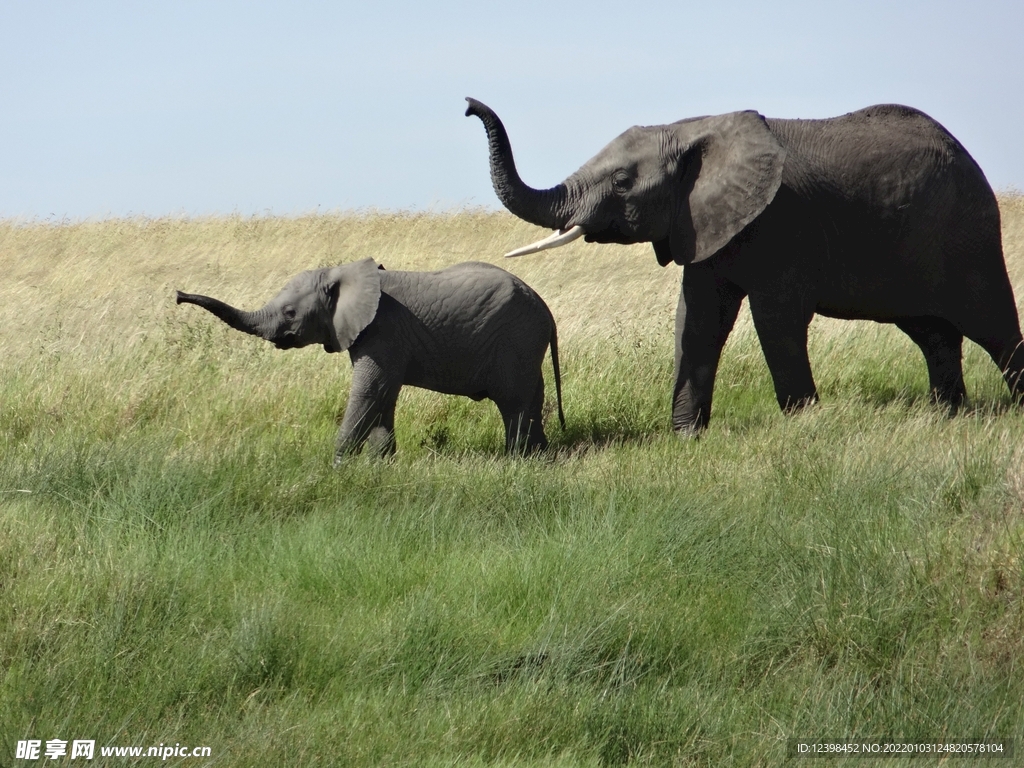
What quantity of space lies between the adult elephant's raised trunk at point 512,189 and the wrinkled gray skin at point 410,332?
45cm

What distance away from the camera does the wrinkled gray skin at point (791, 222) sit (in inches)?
312

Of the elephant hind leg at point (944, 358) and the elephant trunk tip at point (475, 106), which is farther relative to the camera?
the elephant hind leg at point (944, 358)

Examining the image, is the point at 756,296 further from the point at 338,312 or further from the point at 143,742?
the point at 143,742

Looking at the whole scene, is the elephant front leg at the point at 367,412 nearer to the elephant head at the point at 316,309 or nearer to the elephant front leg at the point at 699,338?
the elephant head at the point at 316,309

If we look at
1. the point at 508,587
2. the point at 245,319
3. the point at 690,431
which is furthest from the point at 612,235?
the point at 508,587

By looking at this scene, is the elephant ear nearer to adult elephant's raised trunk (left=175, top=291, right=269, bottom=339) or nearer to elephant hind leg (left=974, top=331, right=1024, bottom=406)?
elephant hind leg (left=974, top=331, right=1024, bottom=406)

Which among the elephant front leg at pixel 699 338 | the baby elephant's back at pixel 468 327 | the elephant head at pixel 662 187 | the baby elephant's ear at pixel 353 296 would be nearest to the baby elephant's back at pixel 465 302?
the baby elephant's back at pixel 468 327

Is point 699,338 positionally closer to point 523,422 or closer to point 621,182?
point 621,182

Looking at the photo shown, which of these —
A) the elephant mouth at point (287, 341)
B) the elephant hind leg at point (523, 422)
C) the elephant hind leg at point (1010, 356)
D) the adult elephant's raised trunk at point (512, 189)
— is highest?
the adult elephant's raised trunk at point (512, 189)

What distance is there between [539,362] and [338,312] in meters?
1.31

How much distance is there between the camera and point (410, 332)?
768 cm

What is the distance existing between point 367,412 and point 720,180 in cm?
268

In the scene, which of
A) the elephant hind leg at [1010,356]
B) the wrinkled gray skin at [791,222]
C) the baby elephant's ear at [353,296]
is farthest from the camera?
the elephant hind leg at [1010,356]

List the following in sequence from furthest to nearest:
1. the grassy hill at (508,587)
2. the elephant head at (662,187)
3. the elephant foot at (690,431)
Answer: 1. the elephant foot at (690,431)
2. the elephant head at (662,187)
3. the grassy hill at (508,587)
